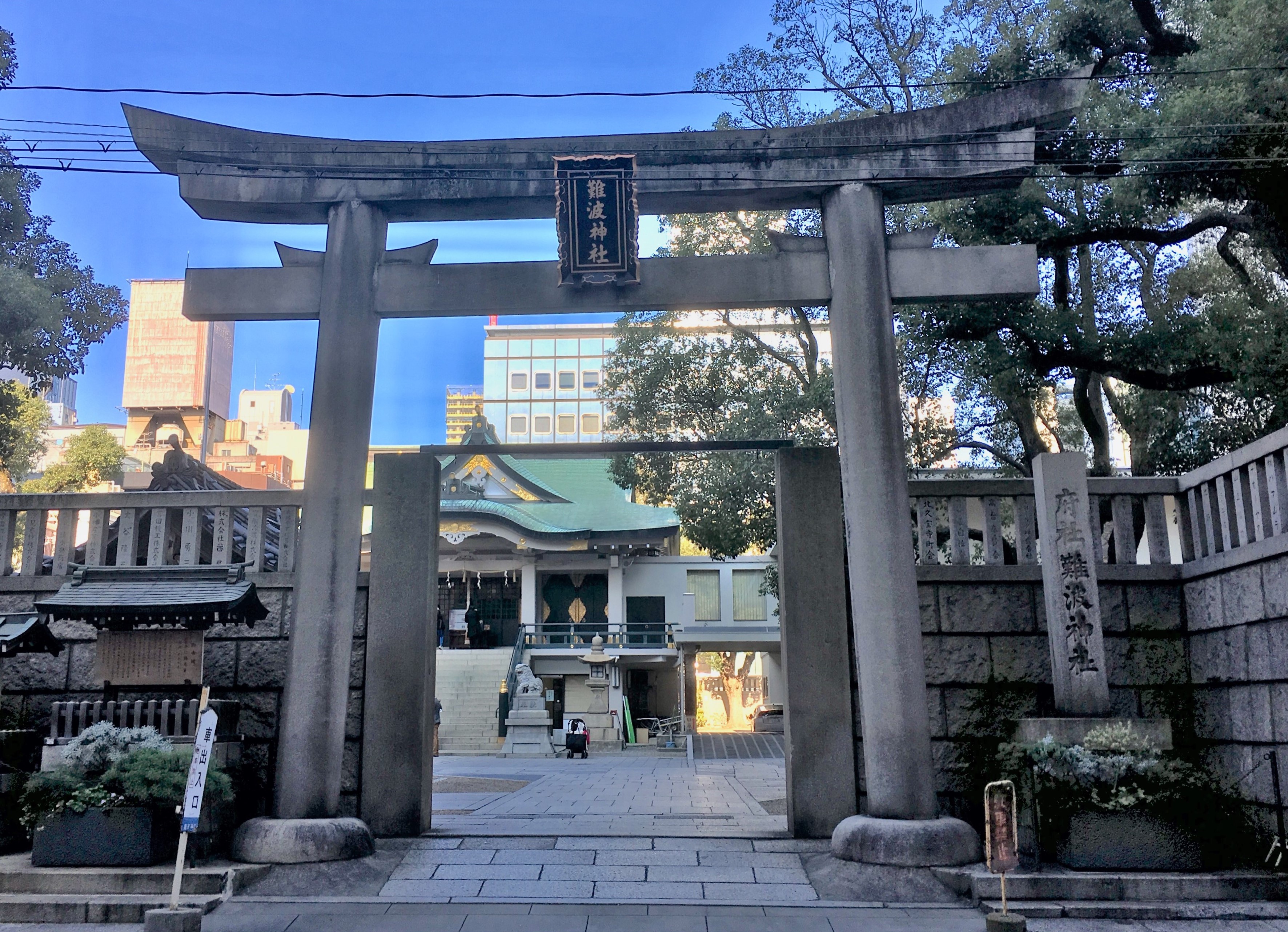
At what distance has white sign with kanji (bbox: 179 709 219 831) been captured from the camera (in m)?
6.59

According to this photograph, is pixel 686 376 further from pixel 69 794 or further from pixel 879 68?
pixel 69 794

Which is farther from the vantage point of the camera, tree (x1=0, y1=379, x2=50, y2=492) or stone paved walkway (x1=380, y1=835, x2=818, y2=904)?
tree (x1=0, y1=379, x2=50, y2=492)

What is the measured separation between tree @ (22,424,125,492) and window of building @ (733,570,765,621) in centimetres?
2027

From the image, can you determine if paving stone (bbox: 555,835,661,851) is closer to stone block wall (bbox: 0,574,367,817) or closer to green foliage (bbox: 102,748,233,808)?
stone block wall (bbox: 0,574,367,817)

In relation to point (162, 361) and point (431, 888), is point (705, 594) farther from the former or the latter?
point (162, 361)

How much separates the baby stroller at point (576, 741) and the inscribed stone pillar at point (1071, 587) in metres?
17.7

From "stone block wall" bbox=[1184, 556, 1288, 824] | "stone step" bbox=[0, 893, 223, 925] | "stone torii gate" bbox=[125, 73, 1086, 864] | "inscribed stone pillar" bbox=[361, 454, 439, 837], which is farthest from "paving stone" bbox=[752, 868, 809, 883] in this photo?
"stone step" bbox=[0, 893, 223, 925]

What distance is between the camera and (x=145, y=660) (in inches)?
333

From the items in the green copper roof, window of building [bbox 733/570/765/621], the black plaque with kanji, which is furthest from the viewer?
window of building [bbox 733/570/765/621]

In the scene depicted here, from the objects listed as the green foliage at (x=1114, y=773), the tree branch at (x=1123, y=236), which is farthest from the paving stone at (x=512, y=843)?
the tree branch at (x=1123, y=236)

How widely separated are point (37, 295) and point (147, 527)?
9.78m

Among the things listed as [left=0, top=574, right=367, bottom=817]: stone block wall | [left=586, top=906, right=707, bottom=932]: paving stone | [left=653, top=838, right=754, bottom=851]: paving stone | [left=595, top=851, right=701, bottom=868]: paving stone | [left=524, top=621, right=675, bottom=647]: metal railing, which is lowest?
[left=586, top=906, right=707, bottom=932]: paving stone

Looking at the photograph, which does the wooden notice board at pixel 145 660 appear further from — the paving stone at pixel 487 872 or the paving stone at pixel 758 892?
the paving stone at pixel 758 892

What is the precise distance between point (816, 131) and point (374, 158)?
396 cm
